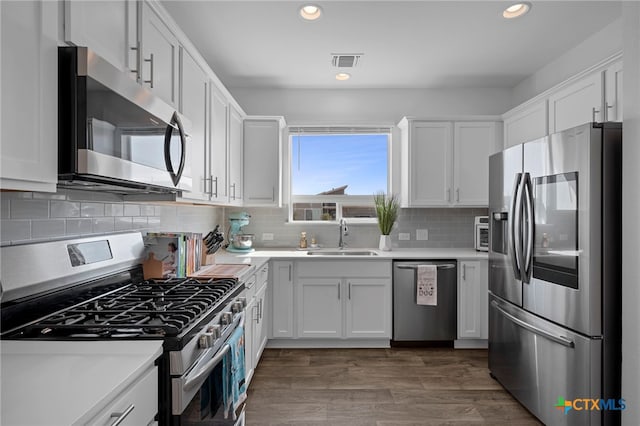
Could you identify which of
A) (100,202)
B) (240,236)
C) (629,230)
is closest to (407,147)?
(240,236)

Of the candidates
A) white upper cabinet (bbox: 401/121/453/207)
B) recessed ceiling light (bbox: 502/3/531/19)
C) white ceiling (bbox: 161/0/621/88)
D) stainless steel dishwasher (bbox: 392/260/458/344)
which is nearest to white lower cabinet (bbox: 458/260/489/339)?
stainless steel dishwasher (bbox: 392/260/458/344)

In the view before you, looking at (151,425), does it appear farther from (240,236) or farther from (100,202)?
(240,236)

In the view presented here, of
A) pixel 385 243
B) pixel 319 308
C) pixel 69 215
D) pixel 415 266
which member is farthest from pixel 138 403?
pixel 385 243

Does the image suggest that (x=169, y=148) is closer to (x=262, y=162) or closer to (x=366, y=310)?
(x=262, y=162)

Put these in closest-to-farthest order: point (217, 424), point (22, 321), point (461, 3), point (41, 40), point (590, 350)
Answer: point (41, 40) → point (22, 321) → point (217, 424) → point (590, 350) → point (461, 3)

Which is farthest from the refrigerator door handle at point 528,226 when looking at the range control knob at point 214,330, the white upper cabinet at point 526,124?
the range control knob at point 214,330

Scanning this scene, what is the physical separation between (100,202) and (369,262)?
7.45 feet

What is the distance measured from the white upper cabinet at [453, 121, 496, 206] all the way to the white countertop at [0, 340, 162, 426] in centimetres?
330

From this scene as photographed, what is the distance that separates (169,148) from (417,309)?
2626mm

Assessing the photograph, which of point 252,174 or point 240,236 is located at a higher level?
point 252,174

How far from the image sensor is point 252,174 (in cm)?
374

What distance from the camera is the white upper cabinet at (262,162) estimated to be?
3732 millimetres

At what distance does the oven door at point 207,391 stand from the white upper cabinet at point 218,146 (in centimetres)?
125

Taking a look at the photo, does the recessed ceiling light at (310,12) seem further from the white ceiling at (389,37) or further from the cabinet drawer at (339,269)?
the cabinet drawer at (339,269)
